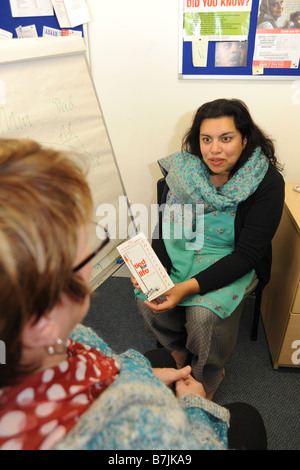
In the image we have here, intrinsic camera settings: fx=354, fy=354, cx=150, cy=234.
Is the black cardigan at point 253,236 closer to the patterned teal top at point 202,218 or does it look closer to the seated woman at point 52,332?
the patterned teal top at point 202,218

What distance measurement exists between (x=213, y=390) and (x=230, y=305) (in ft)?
1.32

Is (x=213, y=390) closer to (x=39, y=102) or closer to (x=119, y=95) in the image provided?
(x=39, y=102)

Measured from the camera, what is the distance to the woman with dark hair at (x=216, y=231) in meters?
1.38

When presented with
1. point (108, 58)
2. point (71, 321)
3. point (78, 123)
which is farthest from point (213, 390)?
point (108, 58)

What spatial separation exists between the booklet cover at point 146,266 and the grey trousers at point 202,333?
187 mm

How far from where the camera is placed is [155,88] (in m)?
1.88

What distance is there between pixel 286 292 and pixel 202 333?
1.46ft

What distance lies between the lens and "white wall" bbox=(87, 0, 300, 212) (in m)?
1.75

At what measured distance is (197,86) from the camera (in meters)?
1.82

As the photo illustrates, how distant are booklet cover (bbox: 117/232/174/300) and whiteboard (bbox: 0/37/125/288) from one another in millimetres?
289

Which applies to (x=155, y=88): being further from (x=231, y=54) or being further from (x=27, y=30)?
(x=27, y=30)

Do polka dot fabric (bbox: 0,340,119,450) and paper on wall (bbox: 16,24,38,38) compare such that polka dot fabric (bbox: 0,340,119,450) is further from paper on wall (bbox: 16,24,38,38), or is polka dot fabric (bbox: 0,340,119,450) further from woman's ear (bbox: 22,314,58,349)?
paper on wall (bbox: 16,24,38,38)

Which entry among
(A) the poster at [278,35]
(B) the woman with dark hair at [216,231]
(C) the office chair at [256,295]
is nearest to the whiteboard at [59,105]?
(C) the office chair at [256,295]

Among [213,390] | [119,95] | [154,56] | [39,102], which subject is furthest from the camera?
[119,95]
